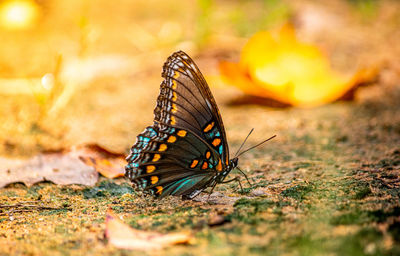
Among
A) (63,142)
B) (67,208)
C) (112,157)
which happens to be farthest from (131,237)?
(63,142)

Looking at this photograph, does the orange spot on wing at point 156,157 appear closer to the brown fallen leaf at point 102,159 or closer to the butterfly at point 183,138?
the butterfly at point 183,138

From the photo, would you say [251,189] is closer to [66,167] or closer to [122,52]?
[66,167]

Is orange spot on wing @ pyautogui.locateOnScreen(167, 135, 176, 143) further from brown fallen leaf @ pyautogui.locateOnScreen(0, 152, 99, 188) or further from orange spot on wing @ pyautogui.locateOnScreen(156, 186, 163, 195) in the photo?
brown fallen leaf @ pyautogui.locateOnScreen(0, 152, 99, 188)

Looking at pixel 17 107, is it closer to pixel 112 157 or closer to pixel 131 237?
pixel 112 157

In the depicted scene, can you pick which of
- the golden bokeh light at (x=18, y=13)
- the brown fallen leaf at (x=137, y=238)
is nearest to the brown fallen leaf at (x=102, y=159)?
the brown fallen leaf at (x=137, y=238)

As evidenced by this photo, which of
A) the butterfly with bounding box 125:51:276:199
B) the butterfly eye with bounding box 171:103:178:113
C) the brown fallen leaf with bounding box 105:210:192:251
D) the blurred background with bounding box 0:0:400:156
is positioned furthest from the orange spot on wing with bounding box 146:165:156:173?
the blurred background with bounding box 0:0:400:156

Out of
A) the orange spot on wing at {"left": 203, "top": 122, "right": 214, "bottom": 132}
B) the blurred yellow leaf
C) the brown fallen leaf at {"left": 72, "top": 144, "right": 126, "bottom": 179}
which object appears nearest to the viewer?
the orange spot on wing at {"left": 203, "top": 122, "right": 214, "bottom": 132}

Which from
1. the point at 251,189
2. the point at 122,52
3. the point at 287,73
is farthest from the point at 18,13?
the point at 251,189
